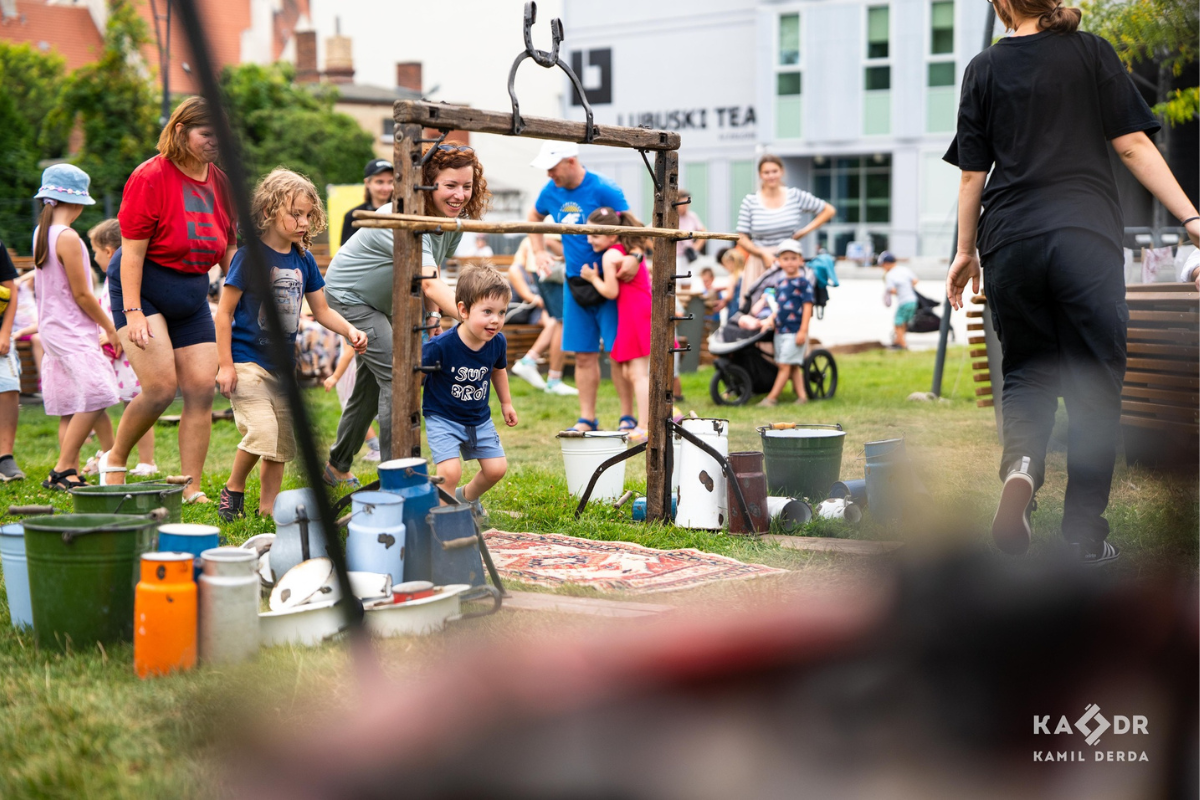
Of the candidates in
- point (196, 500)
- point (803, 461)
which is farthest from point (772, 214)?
point (196, 500)

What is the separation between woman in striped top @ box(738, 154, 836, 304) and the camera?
30.8ft

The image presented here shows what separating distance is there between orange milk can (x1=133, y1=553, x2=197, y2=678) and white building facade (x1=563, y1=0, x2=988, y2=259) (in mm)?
28302

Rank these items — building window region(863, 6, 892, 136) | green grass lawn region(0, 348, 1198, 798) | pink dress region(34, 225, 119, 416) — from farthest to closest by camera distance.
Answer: building window region(863, 6, 892, 136) < pink dress region(34, 225, 119, 416) < green grass lawn region(0, 348, 1198, 798)

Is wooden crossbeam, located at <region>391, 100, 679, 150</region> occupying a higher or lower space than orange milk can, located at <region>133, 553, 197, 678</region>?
higher

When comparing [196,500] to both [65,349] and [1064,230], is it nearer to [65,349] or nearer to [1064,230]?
[65,349]

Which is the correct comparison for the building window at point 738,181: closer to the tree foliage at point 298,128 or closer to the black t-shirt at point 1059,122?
the tree foliage at point 298,128

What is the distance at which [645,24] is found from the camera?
119 ft

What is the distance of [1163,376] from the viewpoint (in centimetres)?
552

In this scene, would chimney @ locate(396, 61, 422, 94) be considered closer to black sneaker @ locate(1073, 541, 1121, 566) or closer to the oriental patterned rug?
the oriental patterned rug

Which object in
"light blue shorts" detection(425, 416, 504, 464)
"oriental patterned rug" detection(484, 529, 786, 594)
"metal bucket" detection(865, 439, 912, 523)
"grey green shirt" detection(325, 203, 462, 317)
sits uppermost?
"grey green shirt" detection(325, 203, 462, 317)

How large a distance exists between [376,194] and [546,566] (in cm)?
370


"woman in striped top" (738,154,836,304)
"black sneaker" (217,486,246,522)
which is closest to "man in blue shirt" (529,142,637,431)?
"black sneaker" (217,486,246,522)

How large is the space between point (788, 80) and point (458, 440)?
3081cm

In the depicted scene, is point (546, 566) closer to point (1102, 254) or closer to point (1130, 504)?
point (1102, 254)
